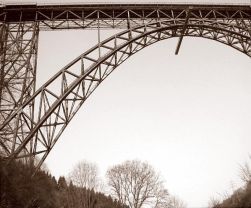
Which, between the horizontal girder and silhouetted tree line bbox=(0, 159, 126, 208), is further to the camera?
the horizontal girder

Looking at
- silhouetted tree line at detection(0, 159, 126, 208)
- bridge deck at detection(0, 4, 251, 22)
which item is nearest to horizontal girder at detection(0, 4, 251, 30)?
bridge deck at detection(0, 4, 251, 22)

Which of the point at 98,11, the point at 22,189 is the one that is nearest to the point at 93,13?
the point at 98,11

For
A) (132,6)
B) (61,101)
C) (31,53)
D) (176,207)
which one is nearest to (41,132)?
(61,101)

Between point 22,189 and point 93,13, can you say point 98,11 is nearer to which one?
point 93,13

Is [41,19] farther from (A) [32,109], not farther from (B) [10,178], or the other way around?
(B) [10,178]

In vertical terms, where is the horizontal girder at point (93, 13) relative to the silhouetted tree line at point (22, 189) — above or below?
above

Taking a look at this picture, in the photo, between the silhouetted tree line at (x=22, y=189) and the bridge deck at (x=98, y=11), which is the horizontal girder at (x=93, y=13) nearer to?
the bridge deck at (x=98, y=11)

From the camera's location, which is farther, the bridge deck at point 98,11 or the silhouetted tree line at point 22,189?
the bridge deck at point 98,11

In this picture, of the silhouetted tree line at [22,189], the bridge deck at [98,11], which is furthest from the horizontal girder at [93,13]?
the silhouetted tree line at [22,189]

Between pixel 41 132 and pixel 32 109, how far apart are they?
179 centimetres

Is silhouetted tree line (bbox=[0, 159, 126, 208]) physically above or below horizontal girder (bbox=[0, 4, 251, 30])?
below

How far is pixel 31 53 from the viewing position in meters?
11.8

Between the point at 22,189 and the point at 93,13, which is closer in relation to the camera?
the point at 22,189

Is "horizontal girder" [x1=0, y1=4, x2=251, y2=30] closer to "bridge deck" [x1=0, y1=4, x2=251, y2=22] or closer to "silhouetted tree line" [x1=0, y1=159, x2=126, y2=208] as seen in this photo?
"bridge deck" [x1=0, y1=4, x2=251, y2=22]
